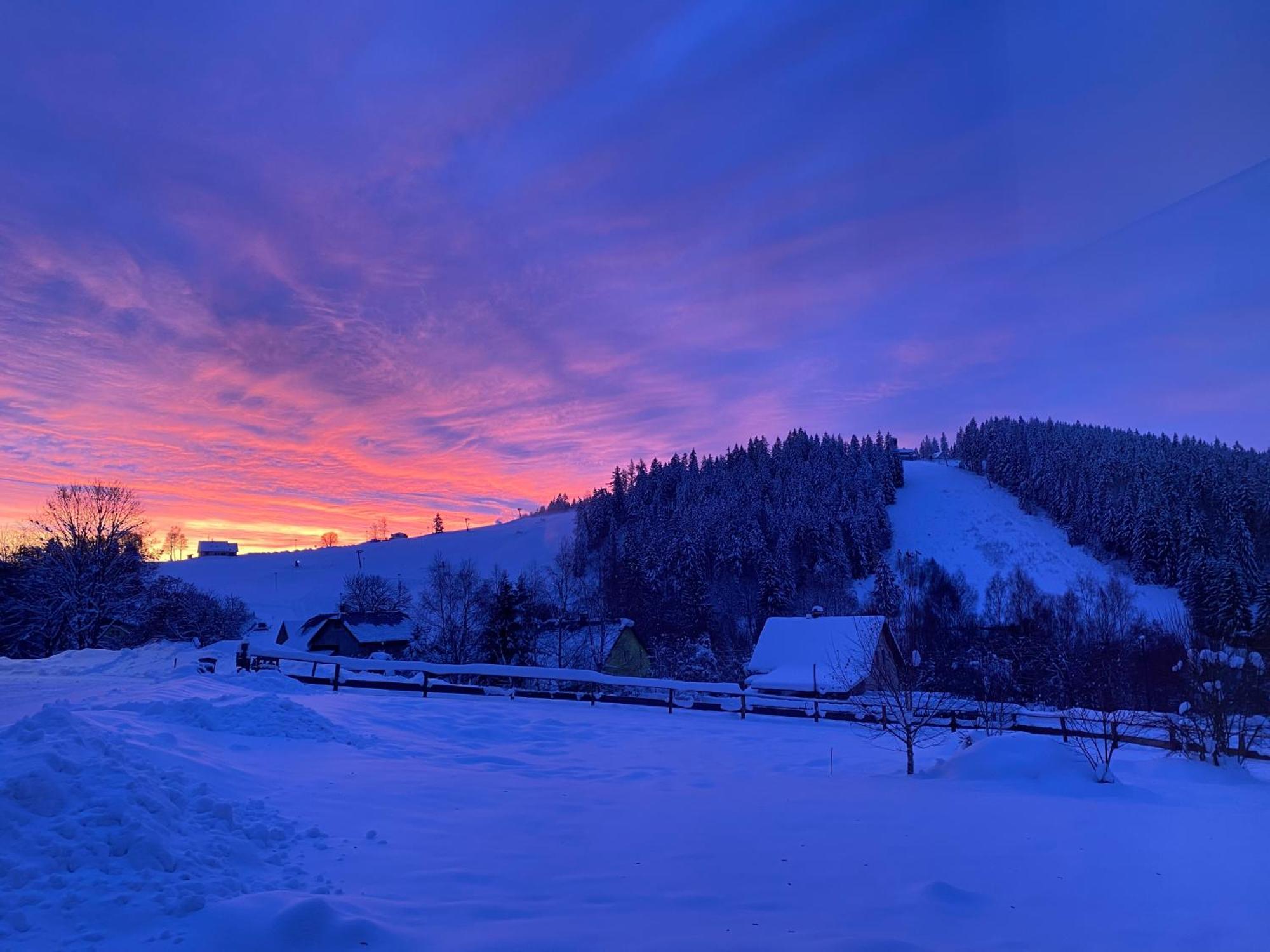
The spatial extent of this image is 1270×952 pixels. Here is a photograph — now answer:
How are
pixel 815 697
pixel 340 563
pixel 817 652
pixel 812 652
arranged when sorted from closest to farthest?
pixel 815 697
pixel 817 652
pixel 812 652
pixel 340 563

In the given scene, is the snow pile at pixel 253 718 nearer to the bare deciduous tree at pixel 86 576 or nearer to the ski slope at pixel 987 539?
the bare deciduous tree at pixel 86 576

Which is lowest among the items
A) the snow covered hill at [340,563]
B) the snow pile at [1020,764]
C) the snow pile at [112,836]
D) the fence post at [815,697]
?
the fence post at [815,697]

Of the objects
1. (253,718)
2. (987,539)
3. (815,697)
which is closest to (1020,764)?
(253,718)

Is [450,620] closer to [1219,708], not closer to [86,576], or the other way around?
[86,576]

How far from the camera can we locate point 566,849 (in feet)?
22.4

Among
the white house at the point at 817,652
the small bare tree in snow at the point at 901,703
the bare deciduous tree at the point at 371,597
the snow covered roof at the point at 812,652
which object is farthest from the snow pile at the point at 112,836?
the bare deciduous tree at the point at 371,597

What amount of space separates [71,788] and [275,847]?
5.39 ft

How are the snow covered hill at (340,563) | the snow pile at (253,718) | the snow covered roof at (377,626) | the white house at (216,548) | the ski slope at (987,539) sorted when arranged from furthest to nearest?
1. the white house at (216,548)
2. the snow covered hill at (340,563)
3. the ski slope at (987,539)
4. the snow covered roof at (377,626)
5. the snow pile at (253,718)

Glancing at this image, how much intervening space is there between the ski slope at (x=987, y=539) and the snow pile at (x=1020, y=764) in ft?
185

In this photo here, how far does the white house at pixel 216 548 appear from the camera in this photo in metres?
149

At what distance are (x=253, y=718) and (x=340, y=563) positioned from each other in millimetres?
120888

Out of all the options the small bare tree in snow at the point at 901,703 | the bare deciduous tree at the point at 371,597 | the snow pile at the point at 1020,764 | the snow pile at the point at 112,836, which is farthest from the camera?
the bare deciduous tree at the point at 371,597

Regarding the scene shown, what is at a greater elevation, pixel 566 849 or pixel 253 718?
pixel 253 718

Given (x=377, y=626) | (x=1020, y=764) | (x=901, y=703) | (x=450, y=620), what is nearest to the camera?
(x=1020, y=764)
